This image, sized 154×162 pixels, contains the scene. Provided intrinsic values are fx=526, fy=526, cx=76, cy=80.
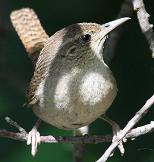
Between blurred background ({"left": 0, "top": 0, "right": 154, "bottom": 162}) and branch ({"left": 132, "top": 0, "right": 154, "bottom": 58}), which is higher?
branch ({"left": 132, "top": 0, "right": 154, "bottom": 58})

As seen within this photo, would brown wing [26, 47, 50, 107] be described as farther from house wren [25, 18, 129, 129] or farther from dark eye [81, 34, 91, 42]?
dark eye [81, 34, 91, 42]

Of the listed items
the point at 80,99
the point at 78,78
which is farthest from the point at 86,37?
the point at 80,99

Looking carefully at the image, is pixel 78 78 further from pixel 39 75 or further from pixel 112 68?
pixel 112 68

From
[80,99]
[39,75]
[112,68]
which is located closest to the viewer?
[80,99]

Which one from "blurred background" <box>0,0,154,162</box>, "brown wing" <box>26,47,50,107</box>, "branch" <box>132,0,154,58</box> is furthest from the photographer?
"blurred background" <box>0,0,154,162</box>

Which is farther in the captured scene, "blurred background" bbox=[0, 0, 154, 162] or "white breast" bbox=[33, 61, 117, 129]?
"blurred background" bbox=[0, 0, 154, 162]

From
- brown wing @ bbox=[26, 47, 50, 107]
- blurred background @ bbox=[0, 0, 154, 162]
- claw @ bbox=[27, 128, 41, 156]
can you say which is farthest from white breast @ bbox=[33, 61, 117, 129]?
blurred background @ bbox=[0, 0, 154, 162]

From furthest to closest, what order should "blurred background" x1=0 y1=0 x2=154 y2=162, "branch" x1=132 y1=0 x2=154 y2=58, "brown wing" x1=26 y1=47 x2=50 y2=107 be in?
"blurred background" x1=0 y1=0 x2=154 y2=162 → "brown wing" x1=26 y1=47 x2=50 y2=107 → "branch" x1=132 y1=0 x2=154 y2=58
